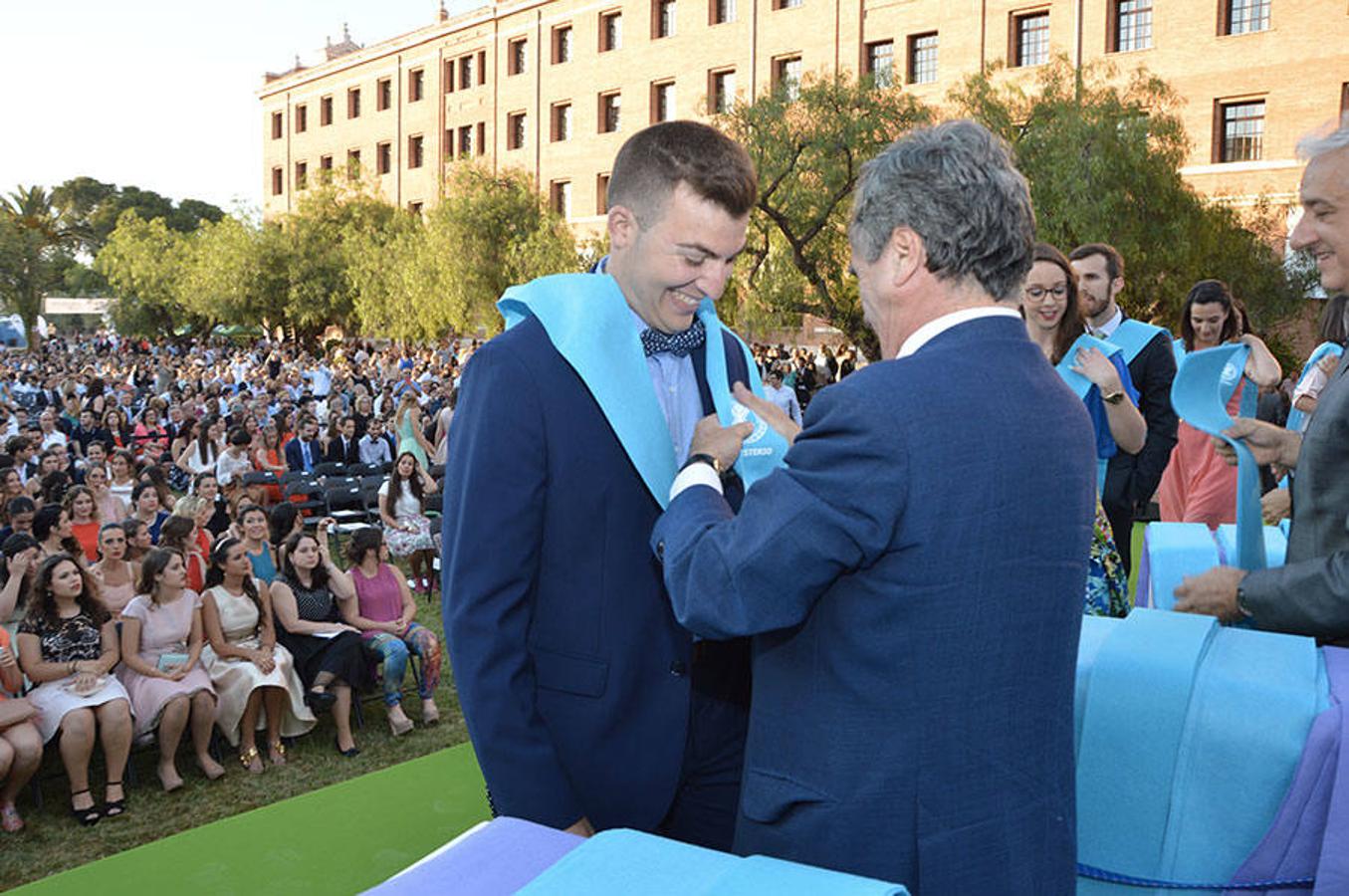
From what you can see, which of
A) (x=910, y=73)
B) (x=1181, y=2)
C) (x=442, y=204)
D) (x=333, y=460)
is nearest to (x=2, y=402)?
(x=333, y=460)

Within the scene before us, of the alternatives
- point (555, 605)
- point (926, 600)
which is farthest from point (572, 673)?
point (926, 600)

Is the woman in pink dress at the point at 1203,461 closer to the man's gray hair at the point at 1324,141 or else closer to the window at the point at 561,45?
the man's gray hair at the point at 1324,141

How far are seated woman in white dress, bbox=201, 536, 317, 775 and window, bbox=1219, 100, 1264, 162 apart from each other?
25700 millimetres

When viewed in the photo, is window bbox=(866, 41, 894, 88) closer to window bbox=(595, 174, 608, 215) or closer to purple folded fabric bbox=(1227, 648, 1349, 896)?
window bbox=(595, 174, 608, 215)

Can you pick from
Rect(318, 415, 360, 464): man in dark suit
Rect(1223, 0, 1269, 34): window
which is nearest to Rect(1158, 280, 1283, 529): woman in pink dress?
Rect(318, 415, 360, 464): man in dark suit

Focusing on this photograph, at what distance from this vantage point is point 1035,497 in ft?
5.16

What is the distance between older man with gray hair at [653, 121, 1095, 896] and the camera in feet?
4.99

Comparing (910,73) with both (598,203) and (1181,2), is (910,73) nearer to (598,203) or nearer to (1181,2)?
(1181,2)

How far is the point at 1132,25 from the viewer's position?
2767 centimetres

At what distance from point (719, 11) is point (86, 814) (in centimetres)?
3508

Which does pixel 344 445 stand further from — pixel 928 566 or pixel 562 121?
pixel 562 121

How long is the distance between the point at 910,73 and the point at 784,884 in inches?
1304

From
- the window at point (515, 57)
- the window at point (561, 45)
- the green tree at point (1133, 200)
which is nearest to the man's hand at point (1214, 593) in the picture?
the green tree at point (1133, 200)

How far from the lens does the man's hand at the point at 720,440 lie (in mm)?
1851
